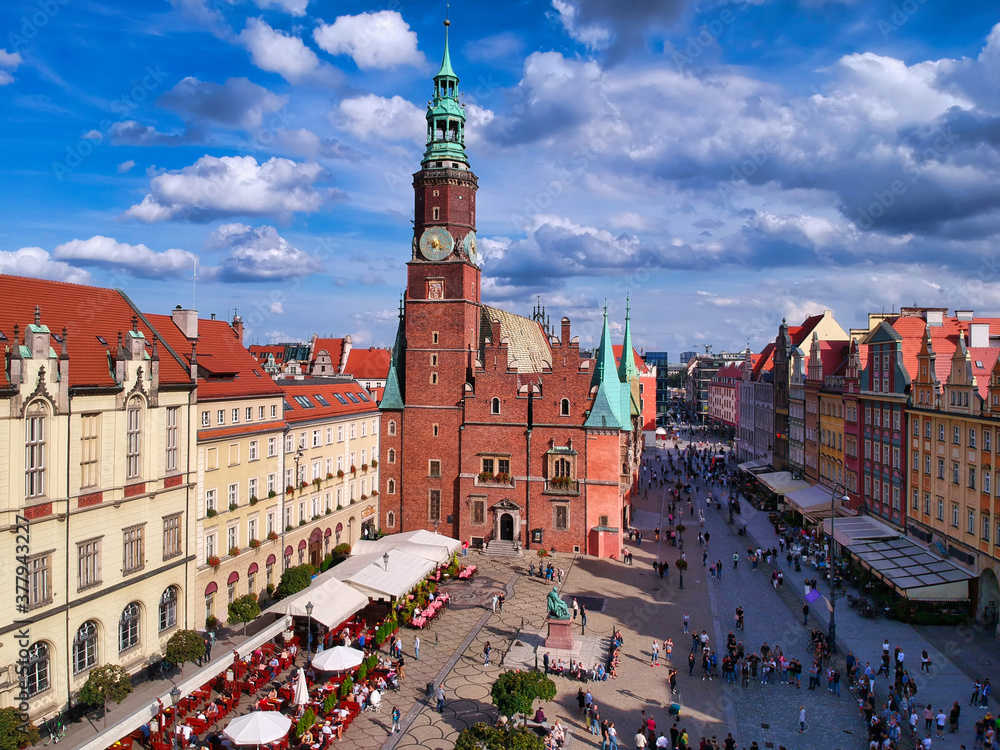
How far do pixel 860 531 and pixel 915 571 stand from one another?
8908 millimetres

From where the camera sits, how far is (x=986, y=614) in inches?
1396

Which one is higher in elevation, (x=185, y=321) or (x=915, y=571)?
(x=185, y=321)

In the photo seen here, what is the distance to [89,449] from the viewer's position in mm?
26578

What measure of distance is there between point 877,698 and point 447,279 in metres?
37.3

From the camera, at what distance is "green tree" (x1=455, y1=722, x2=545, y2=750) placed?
19.5m

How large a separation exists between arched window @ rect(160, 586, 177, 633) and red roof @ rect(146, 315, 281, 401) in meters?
9.05

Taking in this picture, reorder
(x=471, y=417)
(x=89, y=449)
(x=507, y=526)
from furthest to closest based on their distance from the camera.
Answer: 1. (x=471, y=417)
2. (x=507, y=526)
3. (x=89, y=449)

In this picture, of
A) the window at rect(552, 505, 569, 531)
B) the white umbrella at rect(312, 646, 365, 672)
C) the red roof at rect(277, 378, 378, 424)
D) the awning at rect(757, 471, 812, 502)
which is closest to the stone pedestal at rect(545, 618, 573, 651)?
the white umbrella at rect(312, 646, 365, 672)

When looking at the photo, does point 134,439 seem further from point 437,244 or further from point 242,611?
point 437,244

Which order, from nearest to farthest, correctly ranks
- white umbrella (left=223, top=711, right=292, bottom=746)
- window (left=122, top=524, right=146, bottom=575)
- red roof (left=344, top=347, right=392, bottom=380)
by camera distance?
1. white umbrella (left=223, top=711, right=292, bottom=746)
2. window (left=122, top=524, right=146, bottom=575)
3. red roof (left=344, top=347, right=392, bottom=380)

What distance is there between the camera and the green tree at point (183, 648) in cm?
2772

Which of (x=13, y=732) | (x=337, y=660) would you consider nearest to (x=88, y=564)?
(x=13, y=732)

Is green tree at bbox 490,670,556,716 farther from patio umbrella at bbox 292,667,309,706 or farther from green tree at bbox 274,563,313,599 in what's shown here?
green tree at bbox 274,563,313,599

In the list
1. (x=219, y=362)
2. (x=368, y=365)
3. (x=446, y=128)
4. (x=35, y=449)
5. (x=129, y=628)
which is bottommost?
(x=129, y=628)
